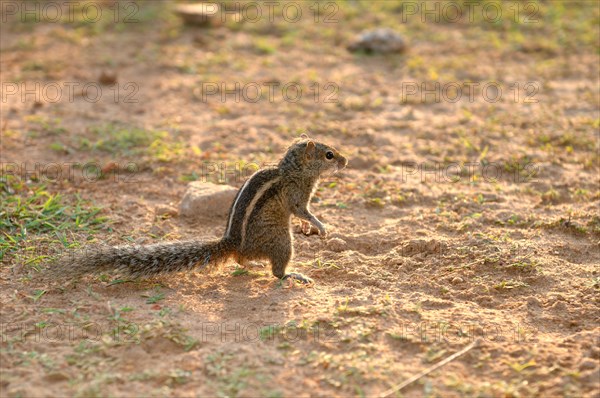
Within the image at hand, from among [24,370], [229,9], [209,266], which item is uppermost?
[229,9]

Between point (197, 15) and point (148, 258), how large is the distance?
7.29m

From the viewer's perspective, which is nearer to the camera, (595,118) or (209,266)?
(209,266)

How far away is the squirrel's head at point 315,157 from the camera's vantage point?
6.02 m

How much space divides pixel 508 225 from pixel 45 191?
426cm

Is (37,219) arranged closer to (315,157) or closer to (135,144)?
(135,144)

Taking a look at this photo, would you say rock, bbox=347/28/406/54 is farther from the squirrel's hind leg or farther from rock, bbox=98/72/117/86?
the squirrel's hind leg

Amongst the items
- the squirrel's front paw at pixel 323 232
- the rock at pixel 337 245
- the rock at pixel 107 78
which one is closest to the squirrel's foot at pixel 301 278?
the squirrel's front paw at pixel 323 232

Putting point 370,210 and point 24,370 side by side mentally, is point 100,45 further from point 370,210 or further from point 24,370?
point 24,370

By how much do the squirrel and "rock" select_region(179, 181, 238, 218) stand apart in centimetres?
84

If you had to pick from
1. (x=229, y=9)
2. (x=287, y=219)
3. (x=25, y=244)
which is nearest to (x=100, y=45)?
(x=229, y=9)

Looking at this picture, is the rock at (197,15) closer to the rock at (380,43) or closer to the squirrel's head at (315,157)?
the rock at (380,43)

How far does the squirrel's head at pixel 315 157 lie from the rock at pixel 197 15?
616cm

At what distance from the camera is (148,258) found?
17.5 ft

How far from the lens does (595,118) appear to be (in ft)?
28.8
